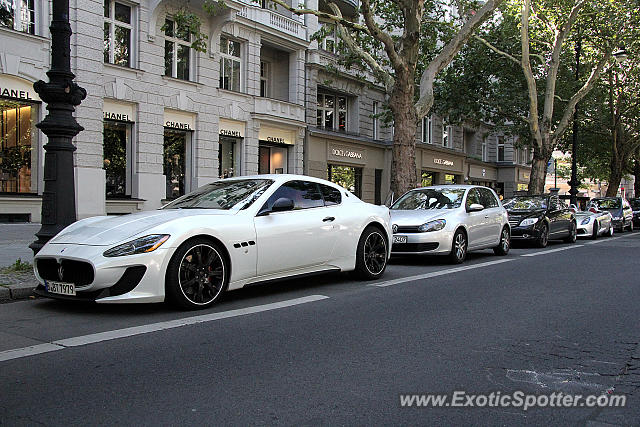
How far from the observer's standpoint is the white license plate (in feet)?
18.9

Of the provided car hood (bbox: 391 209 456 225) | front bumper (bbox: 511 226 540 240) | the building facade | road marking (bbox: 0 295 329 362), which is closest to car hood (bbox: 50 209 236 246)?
road marking (bbox: 0 295 329 362)

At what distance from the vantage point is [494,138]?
49.3 m

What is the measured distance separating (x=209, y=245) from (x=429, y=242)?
551 centimetres

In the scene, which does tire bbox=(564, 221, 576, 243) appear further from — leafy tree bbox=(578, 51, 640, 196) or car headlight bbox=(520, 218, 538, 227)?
leafy tree bbox=(578, 51, 640, 196)

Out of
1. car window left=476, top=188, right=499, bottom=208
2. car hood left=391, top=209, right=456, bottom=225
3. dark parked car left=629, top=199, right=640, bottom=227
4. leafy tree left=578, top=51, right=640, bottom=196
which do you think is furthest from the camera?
leafy tree left=578, top=51, right=640, bottom=196

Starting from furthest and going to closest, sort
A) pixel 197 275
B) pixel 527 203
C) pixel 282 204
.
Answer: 1. pixel 527 203
2. pixel 282 204
3. pixel 197 275

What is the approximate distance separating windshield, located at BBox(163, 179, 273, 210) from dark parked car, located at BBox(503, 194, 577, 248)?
10062 millimetres

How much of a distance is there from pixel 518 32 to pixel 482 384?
2806 centimetres

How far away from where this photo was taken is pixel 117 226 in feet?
20.1

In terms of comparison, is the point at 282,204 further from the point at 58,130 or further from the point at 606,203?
the point at 606,203


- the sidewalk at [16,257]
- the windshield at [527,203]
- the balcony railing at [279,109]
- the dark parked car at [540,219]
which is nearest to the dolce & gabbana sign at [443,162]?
the balcony railing at [279,109]

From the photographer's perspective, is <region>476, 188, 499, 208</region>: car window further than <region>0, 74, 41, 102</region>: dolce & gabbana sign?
No

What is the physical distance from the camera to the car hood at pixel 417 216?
10945mm

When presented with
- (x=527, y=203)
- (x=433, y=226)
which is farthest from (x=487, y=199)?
(x=527, y=203)
